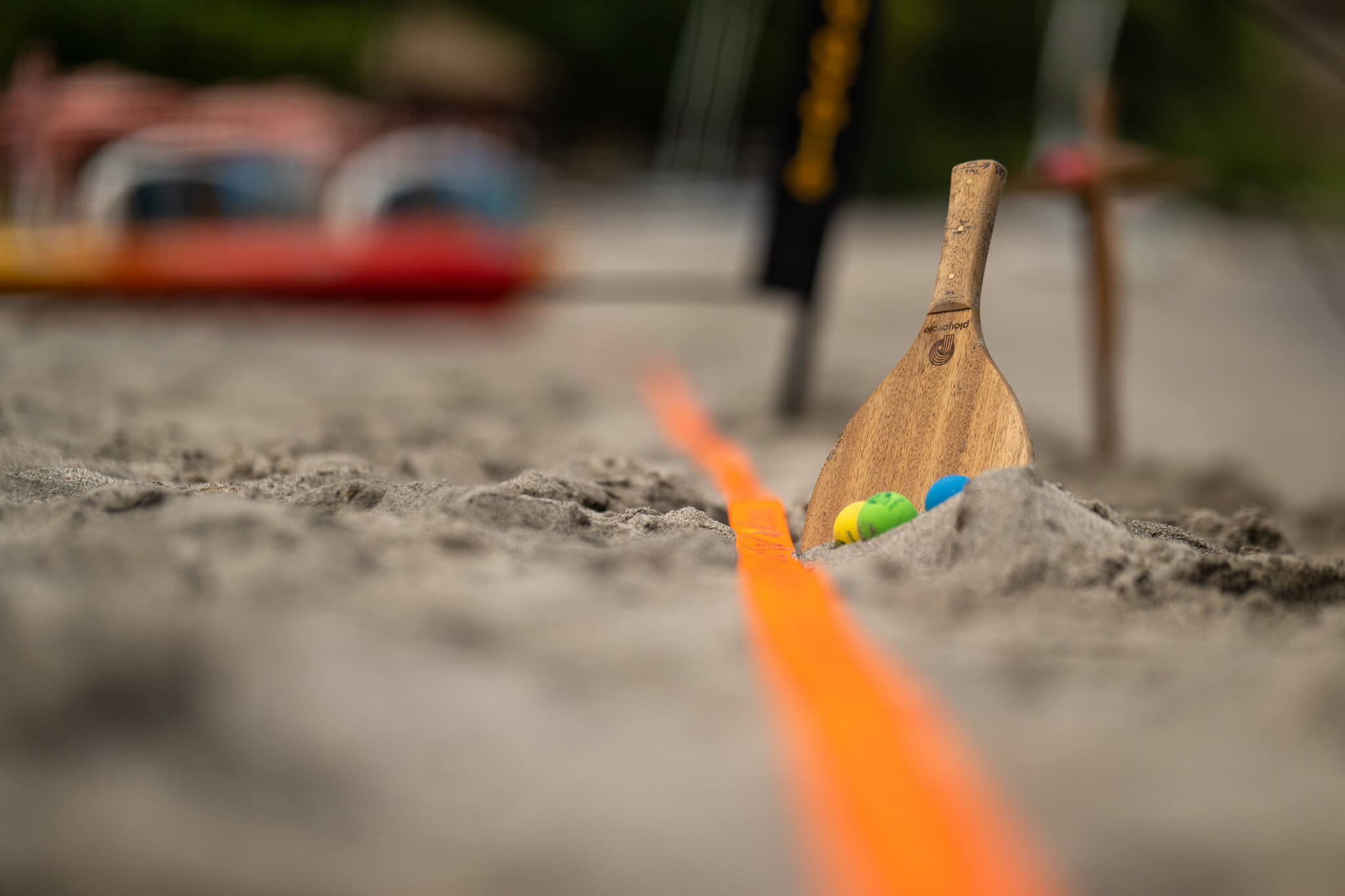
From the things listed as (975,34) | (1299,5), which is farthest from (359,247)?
(1299,5)

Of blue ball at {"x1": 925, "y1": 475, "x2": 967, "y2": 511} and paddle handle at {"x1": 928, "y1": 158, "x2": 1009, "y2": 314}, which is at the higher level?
paddle handle at {"x1": 928, "y1": 158, "x2": 1009, "y2": 314}

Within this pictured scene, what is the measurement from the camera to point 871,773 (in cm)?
Result: 111

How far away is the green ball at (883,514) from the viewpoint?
1.92m

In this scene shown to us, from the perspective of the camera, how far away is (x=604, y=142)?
2008 cm

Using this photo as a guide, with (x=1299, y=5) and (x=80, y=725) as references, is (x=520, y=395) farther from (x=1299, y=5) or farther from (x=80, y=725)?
(x=1299, y=5)

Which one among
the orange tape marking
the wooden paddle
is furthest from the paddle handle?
the orange tape marking

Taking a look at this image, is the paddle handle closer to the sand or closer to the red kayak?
the sand

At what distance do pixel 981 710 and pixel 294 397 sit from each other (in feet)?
11.2

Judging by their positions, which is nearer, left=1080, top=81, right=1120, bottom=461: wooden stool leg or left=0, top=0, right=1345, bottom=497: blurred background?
left=1080, top=81, right=1120, bottom=461: wooden stool leg

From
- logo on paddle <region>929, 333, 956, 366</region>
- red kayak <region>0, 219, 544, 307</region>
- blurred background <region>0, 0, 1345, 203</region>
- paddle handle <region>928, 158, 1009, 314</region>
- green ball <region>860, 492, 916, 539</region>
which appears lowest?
red kayak <region>0, 219, 544, 307</region>

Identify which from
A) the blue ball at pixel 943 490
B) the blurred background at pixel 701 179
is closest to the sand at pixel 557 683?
the blue ball at pixel 943 490

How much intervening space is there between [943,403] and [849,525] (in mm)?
354

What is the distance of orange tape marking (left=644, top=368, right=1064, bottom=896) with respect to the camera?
95 centimetres

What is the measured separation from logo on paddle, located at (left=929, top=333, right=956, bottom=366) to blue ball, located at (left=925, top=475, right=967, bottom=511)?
0.31 m
